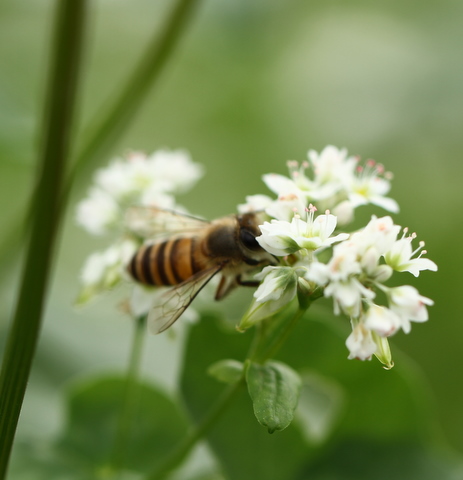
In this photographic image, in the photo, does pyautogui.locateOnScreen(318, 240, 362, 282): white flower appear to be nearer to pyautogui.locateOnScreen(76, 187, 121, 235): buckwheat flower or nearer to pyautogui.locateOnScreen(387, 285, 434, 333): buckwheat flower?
pyautogui.locateOnScreen(387, 285, 434, 333): buckwheat flower

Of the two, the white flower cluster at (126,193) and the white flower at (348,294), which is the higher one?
the white flower cluster at (126,193)

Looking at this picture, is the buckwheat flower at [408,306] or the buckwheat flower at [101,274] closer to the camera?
the buckwheat flower at [408,306]

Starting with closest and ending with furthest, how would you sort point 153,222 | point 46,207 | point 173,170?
point 46,207
point 153,222
point 173,170

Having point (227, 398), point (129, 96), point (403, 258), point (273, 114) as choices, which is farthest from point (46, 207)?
point (273, 114)

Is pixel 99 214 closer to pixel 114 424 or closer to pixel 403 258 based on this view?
pixel 114 424

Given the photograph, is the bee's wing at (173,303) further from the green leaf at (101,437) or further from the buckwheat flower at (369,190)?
the green leaf at (101,437)

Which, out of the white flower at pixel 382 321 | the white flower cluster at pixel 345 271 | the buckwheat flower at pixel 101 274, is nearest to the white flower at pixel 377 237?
the white flower cluster at pixel 345 271

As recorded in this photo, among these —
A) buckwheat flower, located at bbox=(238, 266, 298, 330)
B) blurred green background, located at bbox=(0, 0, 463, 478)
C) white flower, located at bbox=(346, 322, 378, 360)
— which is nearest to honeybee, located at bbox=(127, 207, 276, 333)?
buckwheat flower, located at bbox=(238, 266, 298, 330)
